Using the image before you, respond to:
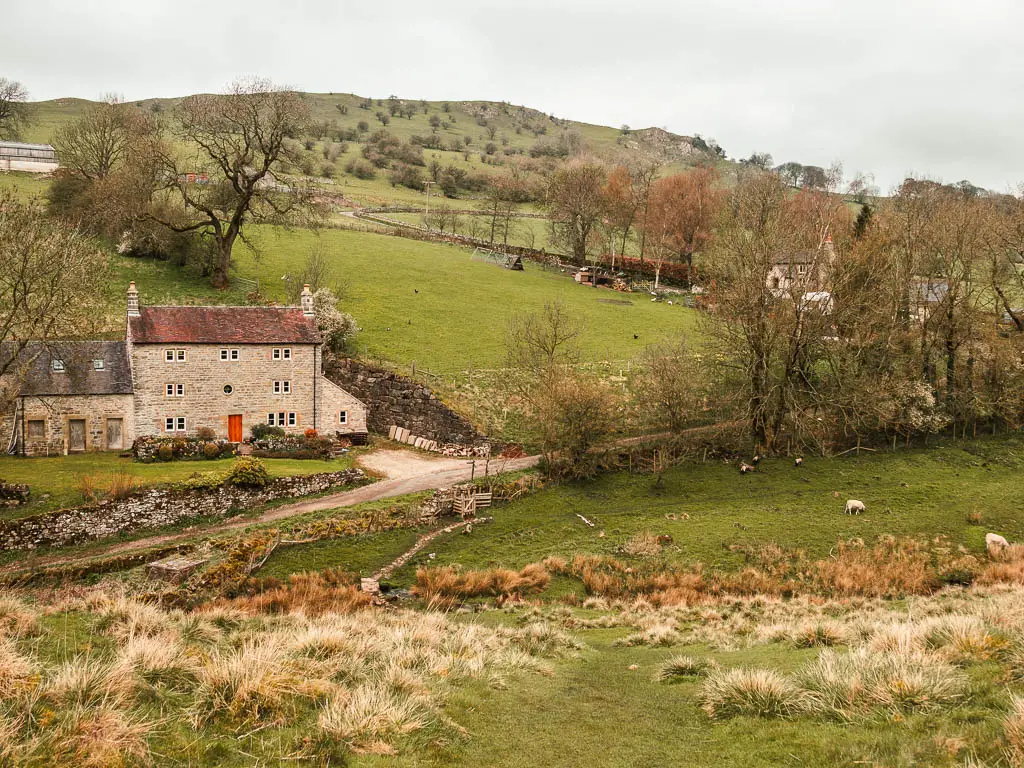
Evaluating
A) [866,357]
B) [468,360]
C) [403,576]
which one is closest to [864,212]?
[866,357]

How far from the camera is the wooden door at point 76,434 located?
36812 mm

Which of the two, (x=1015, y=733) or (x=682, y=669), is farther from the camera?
(x=682, y=669)

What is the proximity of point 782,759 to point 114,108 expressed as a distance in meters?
80.0

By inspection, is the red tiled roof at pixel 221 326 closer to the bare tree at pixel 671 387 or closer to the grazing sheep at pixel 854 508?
the bare tree at pixel 671 387

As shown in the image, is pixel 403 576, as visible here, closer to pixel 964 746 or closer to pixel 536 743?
pixel 536 743

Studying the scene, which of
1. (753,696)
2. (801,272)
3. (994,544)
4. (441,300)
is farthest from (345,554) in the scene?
(441,300)

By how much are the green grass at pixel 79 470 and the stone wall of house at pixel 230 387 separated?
378 centimetres

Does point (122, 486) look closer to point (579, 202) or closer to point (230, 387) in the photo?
point (230, 387)

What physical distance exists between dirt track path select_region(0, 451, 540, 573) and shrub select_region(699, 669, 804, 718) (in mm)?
24125

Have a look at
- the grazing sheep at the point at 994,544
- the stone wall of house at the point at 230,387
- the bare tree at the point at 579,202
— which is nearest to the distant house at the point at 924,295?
the grazing sheep at the point at 994,544

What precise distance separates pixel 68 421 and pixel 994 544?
45005mm

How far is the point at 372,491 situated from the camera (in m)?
36.2

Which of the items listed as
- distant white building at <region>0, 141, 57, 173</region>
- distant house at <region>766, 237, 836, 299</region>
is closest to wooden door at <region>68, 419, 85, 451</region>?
distant house at <region>766, 237, 836, 299</region>

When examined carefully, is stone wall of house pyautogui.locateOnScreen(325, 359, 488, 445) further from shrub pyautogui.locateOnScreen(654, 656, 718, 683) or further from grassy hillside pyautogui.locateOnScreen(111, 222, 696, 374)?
shrub pyautogui.locateOnScreen(654, 656, 718, 683)
